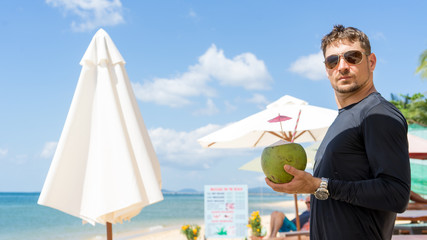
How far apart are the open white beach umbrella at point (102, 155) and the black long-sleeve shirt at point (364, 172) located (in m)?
2.24

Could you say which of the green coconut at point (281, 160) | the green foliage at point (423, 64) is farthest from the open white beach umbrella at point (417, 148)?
the green foliage at point (423, 64)

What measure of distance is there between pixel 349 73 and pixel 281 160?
0.43 m

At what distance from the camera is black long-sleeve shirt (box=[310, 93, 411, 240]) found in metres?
1.33

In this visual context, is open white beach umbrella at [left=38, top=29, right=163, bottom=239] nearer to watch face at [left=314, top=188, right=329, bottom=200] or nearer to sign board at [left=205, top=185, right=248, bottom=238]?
watch face at [left=314, top=188, right=329, bottom=200]

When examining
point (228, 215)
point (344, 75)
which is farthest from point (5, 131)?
point (344, 75)

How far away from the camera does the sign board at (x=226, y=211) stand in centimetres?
779

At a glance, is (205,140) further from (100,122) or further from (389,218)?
(389,218)

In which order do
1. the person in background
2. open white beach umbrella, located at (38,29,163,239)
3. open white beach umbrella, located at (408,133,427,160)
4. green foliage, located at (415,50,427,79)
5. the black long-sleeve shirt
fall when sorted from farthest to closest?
green foliage, located at (415,50,427,79) → open white beach umbrella, located at (408,133,427,160) → the person in background → open white beach umbrella, located at (38,29,163,239) → the black long-sleeve shirt

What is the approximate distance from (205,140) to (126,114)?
243 cm

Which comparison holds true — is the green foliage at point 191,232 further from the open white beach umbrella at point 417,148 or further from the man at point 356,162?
the man at point 356,162

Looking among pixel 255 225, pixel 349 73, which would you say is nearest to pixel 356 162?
pixel 349 73

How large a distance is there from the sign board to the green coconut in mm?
6341

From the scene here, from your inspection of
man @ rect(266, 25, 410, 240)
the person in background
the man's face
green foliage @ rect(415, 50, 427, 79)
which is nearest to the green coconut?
man @ rect(266, 25, 410, 240)

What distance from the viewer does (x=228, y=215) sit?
25.8 feet
